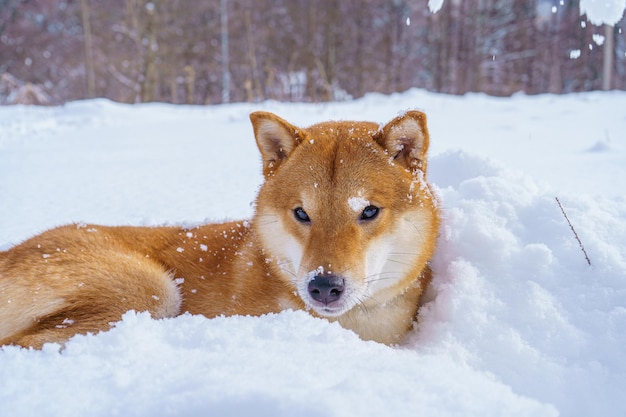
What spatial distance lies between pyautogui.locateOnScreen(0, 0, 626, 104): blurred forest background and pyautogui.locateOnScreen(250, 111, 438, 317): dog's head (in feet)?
60.0

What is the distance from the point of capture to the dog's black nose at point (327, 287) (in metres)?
2.17

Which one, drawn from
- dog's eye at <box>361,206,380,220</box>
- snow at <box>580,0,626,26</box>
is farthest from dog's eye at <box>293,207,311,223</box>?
snow at <box>580,0,626,26</box>

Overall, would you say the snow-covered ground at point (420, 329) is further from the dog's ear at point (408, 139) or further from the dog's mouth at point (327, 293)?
the dog's ear at point (408, 139)

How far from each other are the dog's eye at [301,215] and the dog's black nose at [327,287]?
Result: 403 millimetres

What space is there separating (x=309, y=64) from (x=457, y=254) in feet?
67.2

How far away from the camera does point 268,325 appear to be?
1.85m

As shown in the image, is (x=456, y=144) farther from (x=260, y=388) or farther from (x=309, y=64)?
(x=309, y=64)

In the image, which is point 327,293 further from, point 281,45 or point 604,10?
point 281,45

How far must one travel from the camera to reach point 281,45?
24.6 m

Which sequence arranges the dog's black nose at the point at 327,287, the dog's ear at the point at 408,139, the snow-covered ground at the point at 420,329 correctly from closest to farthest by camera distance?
the snow-covered ground at the point at 420,329, the dog's black nose at the point at 327,287, the dog's ear at the point at 408,139

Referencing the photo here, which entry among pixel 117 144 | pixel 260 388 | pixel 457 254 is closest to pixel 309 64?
pixel 117 144

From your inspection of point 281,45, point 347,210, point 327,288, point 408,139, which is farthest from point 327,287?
point 281,45

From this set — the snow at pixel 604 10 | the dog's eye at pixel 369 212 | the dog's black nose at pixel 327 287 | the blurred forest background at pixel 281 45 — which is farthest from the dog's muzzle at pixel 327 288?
the blurred forest background at pixel 281 45

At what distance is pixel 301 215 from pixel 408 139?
0.70 meters
